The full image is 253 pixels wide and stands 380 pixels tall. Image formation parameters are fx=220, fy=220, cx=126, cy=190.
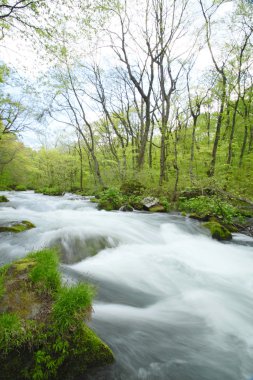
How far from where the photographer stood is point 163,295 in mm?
4355

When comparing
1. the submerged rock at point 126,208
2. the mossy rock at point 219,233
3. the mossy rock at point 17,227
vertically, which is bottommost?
the mossy rock at point 219,233

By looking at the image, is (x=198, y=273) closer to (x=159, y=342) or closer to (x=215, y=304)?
(x=215, y=304)

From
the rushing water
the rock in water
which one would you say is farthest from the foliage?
the rushing water

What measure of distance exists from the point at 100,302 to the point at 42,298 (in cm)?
156

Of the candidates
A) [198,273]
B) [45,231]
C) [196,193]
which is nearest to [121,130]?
[196,193]

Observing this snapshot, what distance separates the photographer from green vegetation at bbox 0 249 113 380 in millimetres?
1960

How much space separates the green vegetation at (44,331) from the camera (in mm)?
1960

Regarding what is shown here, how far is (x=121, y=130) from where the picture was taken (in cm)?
2627

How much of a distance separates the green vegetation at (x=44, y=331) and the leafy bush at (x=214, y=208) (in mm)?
8356

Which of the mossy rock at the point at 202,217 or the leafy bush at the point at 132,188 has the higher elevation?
the leafy bush at the point at 132,188

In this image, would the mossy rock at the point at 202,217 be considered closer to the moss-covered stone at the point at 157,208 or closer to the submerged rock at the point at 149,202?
the moss-covered stone at the point at 157,208

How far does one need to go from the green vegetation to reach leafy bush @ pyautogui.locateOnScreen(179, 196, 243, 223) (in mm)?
8356

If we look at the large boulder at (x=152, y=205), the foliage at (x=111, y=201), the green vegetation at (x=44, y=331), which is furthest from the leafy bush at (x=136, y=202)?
the green vegetation at (x=44, y=331)

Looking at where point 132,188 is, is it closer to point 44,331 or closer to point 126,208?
point 126,208
